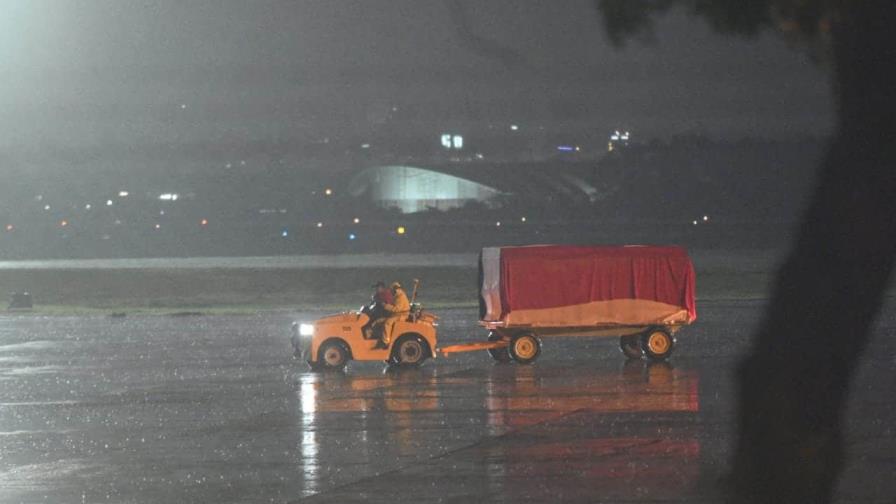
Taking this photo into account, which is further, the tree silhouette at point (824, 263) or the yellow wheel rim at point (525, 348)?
the yellow wheel rim at point (525, 348)

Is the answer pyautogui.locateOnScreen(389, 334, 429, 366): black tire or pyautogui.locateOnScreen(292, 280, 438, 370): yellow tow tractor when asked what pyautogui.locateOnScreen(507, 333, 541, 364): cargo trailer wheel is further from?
pyautogui.locateOnScreen(389, 334, 429, 366): black tire

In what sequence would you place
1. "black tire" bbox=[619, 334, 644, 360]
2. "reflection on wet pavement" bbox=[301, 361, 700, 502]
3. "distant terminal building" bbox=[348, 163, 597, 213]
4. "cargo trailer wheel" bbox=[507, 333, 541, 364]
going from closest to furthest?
1. "reflection on wet pavement" bbox=[301, 361, 700, 502]
2. "cargo trailer wheel" bbox=[507, 333, 541, 364]
3. "black tire" bbox=[619, 334, 644, 360]
4. "distant terminal building" bbox=[348, 163, 597, 213]

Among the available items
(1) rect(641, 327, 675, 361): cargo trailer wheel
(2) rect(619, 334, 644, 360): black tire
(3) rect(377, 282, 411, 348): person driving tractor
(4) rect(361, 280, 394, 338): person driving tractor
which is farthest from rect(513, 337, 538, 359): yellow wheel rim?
(4) rect(361, 280, 394, 338): person driving tractor

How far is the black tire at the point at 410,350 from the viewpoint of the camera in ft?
73.4

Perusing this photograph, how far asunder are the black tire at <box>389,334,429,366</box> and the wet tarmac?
0.28m

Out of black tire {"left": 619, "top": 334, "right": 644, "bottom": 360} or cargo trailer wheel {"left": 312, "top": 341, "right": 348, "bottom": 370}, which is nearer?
cargo trailer wheel {"left": 312, "top": 341, "right": 348, "bottom": 370}

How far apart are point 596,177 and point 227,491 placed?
118 meters

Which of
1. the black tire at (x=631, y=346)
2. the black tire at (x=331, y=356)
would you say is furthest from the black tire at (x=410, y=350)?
the black tire at (x=631, y=346)

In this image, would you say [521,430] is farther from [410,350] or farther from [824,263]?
[824,263]

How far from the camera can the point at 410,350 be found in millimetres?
22406

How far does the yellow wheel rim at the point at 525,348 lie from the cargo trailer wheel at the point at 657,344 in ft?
6.58

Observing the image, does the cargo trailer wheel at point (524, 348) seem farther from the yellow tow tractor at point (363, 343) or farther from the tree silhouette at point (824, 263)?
the tree silhouette at point (824, 263)

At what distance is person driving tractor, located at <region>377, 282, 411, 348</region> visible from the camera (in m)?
22.2

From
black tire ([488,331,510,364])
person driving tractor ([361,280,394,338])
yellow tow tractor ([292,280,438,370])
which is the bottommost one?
black tire ([488,331,510,364])
